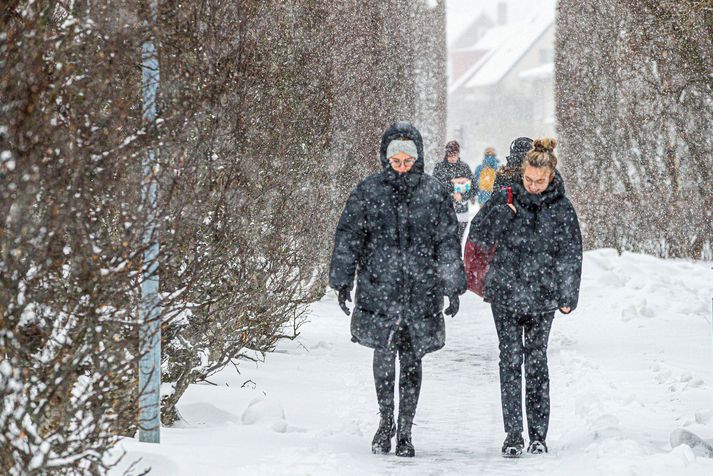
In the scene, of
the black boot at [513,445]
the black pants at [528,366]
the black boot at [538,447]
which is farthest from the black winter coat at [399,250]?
the black boot at [538,447]

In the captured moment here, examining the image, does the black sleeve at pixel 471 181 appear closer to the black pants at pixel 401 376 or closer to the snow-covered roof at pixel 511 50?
the black pants at pixel 401 376

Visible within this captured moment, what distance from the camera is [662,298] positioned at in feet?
43.3

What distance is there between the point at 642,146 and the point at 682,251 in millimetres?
1626

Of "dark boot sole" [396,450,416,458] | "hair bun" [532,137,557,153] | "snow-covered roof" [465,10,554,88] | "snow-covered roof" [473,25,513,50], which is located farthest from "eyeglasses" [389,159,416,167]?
"snow-covered roof" [473,25,513,50]

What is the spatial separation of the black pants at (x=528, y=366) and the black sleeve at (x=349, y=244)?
35.7 inches

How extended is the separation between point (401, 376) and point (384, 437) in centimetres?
38

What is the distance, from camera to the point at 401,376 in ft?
21.5

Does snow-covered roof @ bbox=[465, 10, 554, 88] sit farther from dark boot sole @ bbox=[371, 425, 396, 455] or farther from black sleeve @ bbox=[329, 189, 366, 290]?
dark boot sole @ bbox=[371, 425, 396, 455]

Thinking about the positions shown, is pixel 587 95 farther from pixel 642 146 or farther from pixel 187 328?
pixel 187 328

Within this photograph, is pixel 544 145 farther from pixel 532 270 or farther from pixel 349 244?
pixel 349 244

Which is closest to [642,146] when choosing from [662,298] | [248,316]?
[662,298]

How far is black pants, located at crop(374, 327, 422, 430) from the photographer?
6.47 m

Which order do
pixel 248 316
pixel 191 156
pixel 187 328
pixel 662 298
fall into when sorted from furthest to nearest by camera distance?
pixel 662 298, pixel 248 316, pixel 187 328, pixel 191 156

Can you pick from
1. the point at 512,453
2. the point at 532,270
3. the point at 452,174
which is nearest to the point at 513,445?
the point at 512,453
